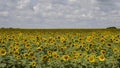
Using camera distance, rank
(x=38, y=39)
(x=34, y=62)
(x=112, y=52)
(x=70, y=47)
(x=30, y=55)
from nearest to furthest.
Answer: (x=34, y=62)
(x=30, y=55)
(x=112, y=52)
(x=70, y=47)
(x=38, y=39)

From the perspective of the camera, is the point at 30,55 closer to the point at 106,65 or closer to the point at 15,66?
the point at 15,66

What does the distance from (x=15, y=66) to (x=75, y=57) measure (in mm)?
1520

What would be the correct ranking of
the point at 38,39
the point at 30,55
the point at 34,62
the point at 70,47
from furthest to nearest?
1. the point at 38,39
2. the point at 70,47
3. the point at 30,55
4. the point at 34,62

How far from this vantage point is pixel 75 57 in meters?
9.75

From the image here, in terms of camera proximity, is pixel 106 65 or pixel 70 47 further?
pixel 70 47

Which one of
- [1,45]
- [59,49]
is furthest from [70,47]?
[1,45]

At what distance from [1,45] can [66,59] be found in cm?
377

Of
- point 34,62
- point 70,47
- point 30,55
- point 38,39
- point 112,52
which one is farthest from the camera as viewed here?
point 38,39

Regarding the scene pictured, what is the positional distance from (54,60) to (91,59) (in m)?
0.92

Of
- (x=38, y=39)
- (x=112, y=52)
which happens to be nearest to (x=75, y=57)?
(x=112, y=52)

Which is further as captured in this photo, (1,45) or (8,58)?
(1,45)

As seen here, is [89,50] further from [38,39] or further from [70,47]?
[38,39]

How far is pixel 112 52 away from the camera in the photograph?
37.9 ft

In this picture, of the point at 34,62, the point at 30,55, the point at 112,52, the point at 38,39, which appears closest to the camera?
the point at 34,62
